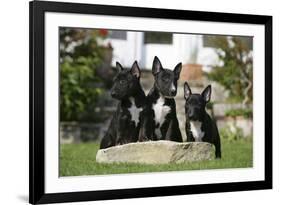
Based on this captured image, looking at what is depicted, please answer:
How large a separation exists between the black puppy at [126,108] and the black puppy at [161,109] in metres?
0.04

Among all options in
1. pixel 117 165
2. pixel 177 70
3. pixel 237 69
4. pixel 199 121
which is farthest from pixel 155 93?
pixel 237 69

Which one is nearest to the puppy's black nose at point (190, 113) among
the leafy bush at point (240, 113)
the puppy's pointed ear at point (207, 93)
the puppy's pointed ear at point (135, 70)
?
the puppy's pointed ear at point (207, 93)

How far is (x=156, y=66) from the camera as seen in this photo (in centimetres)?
277

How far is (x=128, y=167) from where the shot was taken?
8.84ft

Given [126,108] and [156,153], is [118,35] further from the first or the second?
[156,153]

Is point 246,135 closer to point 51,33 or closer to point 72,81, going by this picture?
point 72,81

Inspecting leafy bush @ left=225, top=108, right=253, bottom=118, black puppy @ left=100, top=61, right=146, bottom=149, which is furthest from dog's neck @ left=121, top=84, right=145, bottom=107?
leafy bush @ left=225, top=108, right=253, bottom=118

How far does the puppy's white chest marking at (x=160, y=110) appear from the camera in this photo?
2773 mm

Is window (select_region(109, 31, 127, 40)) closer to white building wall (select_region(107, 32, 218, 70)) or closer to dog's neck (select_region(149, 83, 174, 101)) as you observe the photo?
white building wall (select_region(107, 32, 218, 70))

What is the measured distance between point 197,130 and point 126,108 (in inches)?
15.5

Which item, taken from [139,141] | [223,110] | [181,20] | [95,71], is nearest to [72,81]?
[95,71]

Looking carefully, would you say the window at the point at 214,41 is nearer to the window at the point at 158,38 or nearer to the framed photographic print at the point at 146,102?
the framed photographic print at the point at 146,102

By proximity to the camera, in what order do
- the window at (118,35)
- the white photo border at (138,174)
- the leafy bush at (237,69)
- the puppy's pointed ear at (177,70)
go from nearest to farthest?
1. the white photo border at (138,174)
2. the window at (118,35)
3. the puppy's pointed ear at (177,70)
4. the leafy bush at (237,69)

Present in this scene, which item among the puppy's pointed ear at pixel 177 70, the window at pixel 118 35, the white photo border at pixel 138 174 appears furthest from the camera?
the puppy's pointed ear at pixel 177 70
